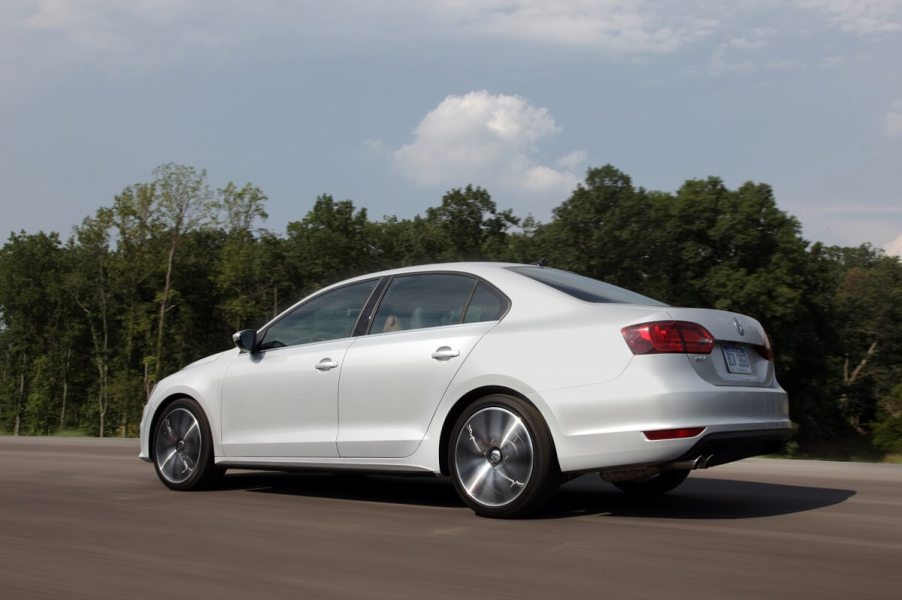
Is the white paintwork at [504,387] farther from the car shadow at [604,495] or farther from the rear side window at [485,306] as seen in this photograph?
the car shadow at [604,495]

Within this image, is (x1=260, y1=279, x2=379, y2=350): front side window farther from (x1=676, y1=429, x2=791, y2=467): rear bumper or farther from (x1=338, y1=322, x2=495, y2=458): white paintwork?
(x1=676, y1=429, x2=791, y2=467): rear bumper

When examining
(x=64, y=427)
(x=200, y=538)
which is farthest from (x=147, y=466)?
(x=64, y=427)

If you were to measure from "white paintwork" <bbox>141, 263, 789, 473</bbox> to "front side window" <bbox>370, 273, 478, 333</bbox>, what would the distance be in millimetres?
87

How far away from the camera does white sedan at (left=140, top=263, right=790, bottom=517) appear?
18.9ft

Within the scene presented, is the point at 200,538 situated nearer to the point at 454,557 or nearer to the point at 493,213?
the point at 454,557

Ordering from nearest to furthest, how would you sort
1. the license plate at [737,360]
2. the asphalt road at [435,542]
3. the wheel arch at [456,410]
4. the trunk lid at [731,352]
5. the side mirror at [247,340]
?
the asphalt road at [435,542] < the trunk lid at [731,352] < the license plate at [737,360] < the wheel arch at [456,410] < the side mirror at [247,340]

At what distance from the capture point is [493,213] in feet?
235

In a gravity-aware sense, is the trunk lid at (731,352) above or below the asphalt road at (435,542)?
above

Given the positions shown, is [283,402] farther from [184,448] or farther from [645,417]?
[645,417]

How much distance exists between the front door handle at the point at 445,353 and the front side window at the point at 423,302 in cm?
24

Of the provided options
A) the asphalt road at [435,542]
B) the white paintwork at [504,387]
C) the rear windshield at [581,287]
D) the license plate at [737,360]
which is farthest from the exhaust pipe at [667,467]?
the rear windshield at [581,287]

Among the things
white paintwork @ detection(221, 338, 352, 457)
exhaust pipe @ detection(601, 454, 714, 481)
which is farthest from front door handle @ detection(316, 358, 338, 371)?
exhaust pipe @ detection(601, 454, 714, 481)

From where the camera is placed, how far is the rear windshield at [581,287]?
253 inches

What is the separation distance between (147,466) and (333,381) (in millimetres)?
4228
